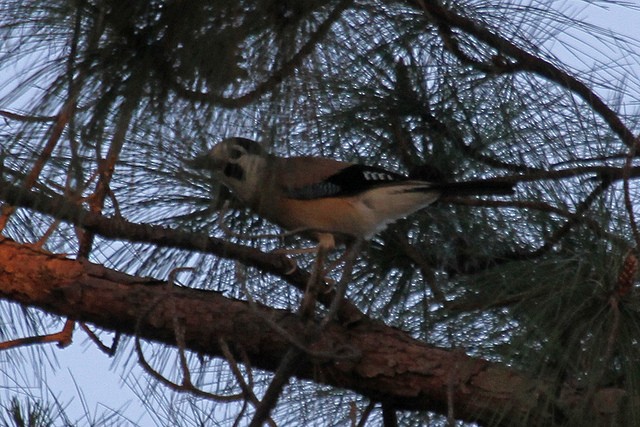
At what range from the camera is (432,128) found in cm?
224

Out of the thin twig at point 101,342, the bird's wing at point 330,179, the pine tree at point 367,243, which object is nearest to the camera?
the pine tree at point 367,243

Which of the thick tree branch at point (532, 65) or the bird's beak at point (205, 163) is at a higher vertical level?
the thick tree branch at point (532, 65)

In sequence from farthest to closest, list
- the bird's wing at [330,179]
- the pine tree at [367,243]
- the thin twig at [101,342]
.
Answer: the bird's wing at [330,179] < the thin twig at [101,342] < the pine tree at [367,243]

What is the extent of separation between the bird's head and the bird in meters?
0.09

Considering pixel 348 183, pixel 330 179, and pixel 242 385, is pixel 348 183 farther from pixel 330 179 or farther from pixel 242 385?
pixel 242 385

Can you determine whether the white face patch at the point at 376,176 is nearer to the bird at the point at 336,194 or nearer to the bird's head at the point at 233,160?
the bird at the point at 336,194

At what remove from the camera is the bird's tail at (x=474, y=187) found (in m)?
2.06

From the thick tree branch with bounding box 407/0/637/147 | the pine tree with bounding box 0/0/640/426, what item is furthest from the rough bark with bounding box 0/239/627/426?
the thick tree branch with bounding box 407/0/637/147

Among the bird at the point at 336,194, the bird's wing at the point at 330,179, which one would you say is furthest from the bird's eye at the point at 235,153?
the bird's wing at the point at 330,179

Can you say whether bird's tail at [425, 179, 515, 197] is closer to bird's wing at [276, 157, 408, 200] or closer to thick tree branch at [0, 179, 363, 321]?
bird's wing at [276, 157, 408, 200]

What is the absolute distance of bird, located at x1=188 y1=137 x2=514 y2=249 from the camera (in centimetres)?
203

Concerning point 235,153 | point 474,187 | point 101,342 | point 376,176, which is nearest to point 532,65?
point 474,187

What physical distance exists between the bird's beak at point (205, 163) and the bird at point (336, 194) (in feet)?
0.59

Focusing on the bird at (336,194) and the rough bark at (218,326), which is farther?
the bird at (336,194)
